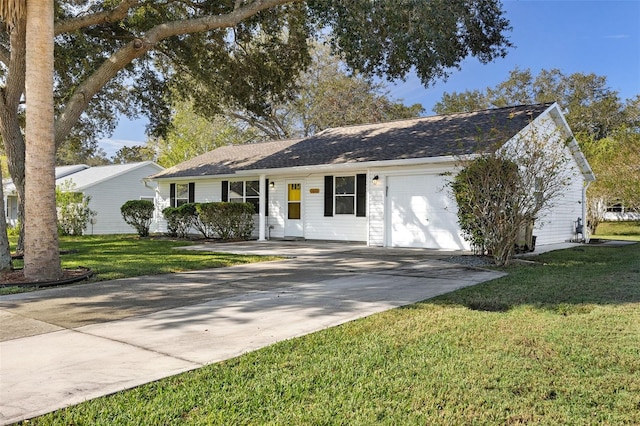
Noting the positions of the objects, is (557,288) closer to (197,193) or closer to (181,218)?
(181,218)

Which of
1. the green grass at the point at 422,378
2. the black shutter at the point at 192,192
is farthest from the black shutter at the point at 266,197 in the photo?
the green grass at the point at 422,378

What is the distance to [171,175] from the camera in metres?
20.5

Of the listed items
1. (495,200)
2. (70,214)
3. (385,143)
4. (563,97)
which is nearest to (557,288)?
(495,200)

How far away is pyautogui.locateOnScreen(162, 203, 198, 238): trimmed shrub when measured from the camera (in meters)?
18.1

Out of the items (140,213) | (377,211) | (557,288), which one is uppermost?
(140,213)

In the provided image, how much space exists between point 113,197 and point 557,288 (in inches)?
1008

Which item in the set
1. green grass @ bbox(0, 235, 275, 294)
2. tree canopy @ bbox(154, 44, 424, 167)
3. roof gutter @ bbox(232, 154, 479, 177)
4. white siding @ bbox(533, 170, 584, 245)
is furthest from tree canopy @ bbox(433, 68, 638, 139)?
green grass @ bbox(0, 235, 275, 294)

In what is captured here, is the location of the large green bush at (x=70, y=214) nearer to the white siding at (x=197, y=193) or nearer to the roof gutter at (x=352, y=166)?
the white siding at (x=197, y=193)

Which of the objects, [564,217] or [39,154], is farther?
[564,217]

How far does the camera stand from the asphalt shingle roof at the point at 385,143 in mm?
12758

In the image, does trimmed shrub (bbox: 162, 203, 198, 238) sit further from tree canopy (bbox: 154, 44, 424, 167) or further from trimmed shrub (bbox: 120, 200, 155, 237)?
tree canopy (bbox: 154, 44, 424, 167)

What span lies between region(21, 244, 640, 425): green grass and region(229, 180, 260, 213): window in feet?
43.2

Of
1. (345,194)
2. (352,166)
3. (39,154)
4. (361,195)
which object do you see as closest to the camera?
(39,154)

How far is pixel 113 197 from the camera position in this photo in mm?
27234
